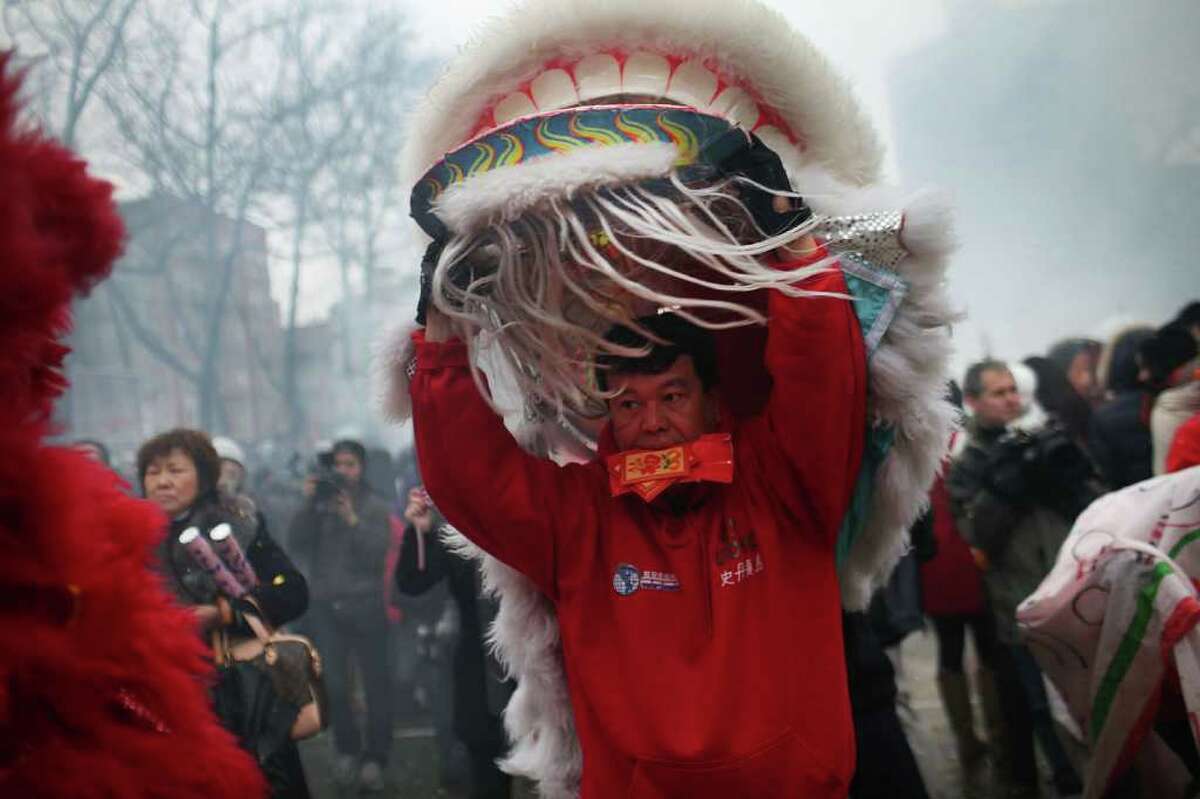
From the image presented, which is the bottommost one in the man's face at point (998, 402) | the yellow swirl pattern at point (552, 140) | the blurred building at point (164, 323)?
the man's face at point (998, 402)

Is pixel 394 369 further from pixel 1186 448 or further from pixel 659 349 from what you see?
pixel 1186 448

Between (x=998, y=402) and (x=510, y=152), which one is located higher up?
(x=510, y=152)

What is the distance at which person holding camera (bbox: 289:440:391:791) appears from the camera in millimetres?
4848

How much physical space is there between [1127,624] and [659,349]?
150 centimetres

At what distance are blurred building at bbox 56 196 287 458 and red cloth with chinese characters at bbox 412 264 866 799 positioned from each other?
7918 millimetres

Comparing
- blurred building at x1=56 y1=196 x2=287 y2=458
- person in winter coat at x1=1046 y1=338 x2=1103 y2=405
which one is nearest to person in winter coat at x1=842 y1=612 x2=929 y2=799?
person in winter coat at x1=1046 y1=338 x2=1103 y2=405

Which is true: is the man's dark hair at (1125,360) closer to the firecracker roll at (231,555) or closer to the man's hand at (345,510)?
the firecracker roll at (231,555)

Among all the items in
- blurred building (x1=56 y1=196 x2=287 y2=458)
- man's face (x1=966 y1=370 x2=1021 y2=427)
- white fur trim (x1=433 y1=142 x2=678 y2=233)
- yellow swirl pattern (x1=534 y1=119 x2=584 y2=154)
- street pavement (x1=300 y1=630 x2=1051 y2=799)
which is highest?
blurred building (x1=56 y1=196 x2=287 y2=458)

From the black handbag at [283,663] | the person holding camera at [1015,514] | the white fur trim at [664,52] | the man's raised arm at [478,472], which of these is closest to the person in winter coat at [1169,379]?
the person holding camera at [1015,514]

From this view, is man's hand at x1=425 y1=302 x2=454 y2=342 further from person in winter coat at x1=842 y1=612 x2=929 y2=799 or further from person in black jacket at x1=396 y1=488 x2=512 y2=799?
person in black jacket at x1=396 y1=488 x2=512 y2=799

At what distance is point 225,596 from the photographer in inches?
107

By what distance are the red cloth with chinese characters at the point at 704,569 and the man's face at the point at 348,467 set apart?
3.28 m

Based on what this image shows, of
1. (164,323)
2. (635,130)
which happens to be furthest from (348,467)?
(164,323)

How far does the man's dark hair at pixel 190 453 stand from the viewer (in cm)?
311
